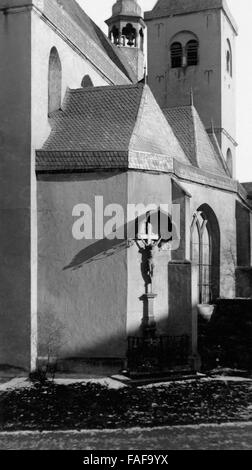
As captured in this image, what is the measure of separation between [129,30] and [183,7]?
3257 mm

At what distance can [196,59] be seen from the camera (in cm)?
3084

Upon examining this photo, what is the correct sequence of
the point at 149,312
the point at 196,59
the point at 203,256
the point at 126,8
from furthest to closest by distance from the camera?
the point at 126,8 → the point at 196,59 → the point at 203,256 → the point at 149,312

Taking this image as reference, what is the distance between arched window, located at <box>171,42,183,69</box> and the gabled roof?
13010 mm

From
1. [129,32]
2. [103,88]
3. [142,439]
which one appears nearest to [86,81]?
[103,88]

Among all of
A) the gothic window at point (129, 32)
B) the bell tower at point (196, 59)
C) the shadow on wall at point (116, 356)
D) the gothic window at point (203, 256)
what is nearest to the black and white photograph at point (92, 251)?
the shadow on wall at point (116, 356)

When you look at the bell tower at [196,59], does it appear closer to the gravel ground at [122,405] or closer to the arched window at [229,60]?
the arched window at [229,60]

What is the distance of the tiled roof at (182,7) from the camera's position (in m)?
30.6

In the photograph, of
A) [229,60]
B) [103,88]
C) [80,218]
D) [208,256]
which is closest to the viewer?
[80,218]

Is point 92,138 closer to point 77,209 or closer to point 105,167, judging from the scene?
point 105,167

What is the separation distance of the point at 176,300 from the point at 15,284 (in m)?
4.94

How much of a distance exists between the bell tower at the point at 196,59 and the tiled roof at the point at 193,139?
6406 mm

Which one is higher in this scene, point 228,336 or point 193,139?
point 193,139

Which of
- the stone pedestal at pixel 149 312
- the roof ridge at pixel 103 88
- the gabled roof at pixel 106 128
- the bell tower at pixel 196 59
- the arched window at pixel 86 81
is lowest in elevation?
the stone pedestal at pixel 149 312

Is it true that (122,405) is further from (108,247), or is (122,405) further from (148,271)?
(108,247)
